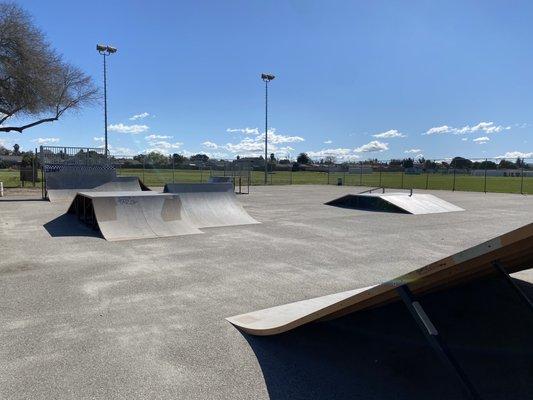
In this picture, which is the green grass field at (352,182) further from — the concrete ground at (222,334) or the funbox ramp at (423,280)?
the funbox ramp at (423,280)

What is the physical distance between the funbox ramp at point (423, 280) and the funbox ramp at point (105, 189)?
17.0 m

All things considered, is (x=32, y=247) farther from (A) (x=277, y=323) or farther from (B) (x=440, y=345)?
(B) (x=440, y=345)

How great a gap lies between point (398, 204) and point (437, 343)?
1416 cm

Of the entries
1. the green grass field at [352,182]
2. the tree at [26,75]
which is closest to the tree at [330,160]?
the green grass field at [352,182]

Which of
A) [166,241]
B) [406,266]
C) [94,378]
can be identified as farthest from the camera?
[166,241]

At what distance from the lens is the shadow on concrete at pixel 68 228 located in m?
10.5

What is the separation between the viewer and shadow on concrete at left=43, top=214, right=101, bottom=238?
1048cm

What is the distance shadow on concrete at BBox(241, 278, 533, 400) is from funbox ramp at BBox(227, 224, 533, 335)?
1.05 feet

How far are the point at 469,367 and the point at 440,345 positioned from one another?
0.87 metres

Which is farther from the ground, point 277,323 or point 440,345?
point 440,345

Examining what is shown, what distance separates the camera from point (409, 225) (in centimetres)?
1284

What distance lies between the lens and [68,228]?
11242 millimetres

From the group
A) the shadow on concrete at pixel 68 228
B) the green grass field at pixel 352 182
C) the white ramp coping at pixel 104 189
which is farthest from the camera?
the green grass field at pixel 352 182

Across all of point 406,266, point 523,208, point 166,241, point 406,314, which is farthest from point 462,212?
point 406,314
